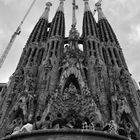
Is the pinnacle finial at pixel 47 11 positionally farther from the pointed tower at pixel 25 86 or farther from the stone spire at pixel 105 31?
the stone spire at pixel 105 31

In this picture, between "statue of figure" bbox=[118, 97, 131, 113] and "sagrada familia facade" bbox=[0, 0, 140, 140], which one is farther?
"statue of figure" bbox=[118, 97, 131, 113]

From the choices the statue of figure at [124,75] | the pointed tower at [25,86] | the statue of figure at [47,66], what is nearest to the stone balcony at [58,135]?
the pointed tower at [25,86]

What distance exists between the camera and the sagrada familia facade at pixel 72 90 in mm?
18469

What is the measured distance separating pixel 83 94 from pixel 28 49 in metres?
14.1

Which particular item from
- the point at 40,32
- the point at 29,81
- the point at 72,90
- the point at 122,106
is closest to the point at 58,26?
the point at 40,32

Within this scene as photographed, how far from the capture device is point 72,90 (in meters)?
20.8

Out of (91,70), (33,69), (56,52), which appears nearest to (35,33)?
(56,52)

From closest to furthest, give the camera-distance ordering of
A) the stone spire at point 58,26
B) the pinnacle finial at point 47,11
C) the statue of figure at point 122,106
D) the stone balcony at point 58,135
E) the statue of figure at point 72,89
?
the stone balcony at point 58,135 → the statue of figure at point 122,106 → the statue of figure at point 72,89 → the stone spire at point 58,26 → the pinnacle finial at point 47,11

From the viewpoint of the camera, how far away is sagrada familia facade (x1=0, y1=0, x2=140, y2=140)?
18.5 meters

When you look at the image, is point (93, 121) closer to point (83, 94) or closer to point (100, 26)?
point (83, 94)

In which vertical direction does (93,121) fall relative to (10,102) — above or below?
below

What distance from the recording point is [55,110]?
62.3 ft

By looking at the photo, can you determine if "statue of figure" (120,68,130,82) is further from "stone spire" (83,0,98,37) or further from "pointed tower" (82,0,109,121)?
"stone spire" (83,0,98,37)

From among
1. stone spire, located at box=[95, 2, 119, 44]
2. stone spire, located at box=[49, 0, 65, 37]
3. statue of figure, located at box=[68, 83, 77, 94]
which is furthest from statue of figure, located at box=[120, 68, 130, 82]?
stone spire, located at box=[49, 0, 65, 37]
